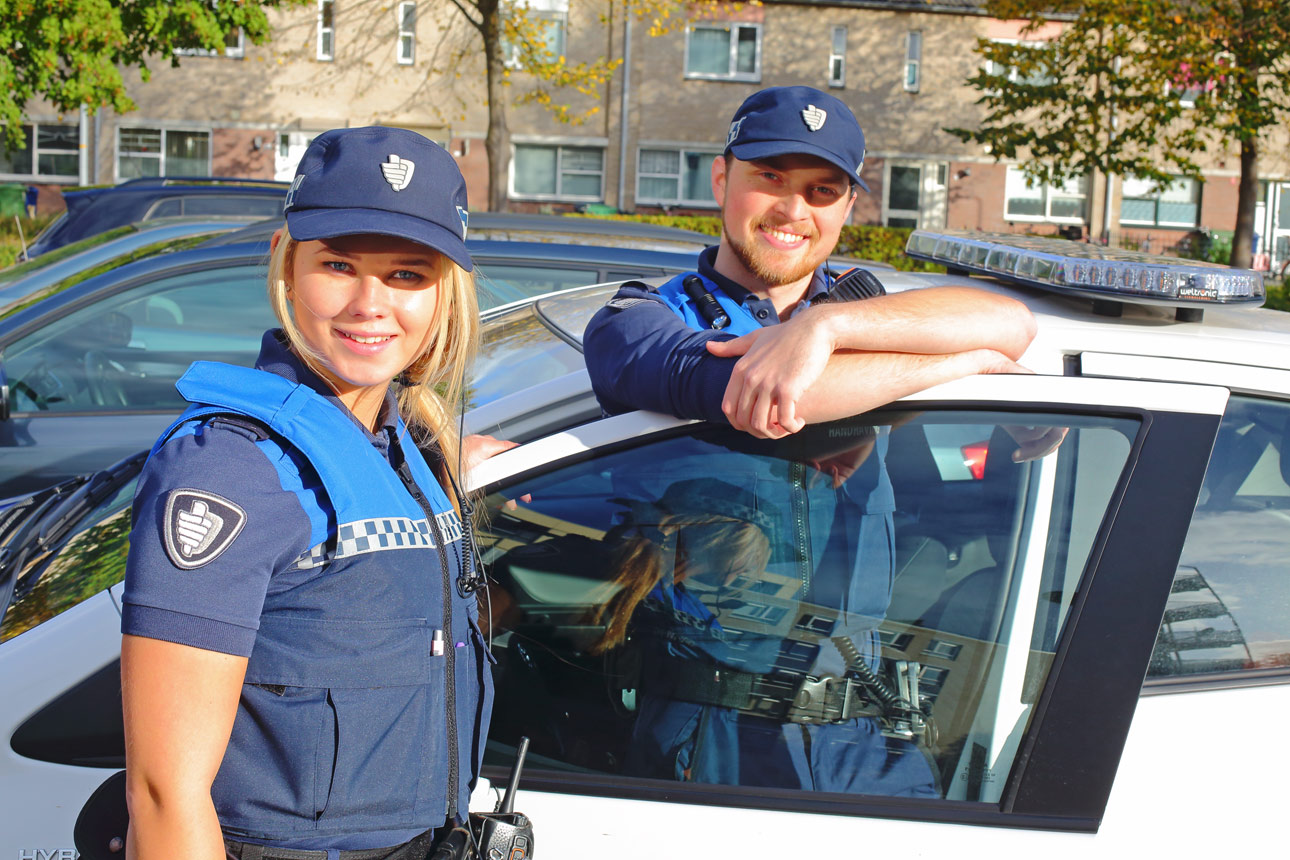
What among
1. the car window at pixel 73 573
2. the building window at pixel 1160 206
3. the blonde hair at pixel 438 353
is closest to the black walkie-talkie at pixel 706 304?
the blonde hair at pixel 438 353

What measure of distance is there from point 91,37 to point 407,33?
37.8ft

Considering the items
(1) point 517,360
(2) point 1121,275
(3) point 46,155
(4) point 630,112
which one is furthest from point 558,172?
(2) point 1121,275

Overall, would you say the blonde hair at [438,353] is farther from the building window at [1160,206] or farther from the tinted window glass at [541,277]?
the building window at [1160,206]

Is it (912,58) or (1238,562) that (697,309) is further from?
(912,58)

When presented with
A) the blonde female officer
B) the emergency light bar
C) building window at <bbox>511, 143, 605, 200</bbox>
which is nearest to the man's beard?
the emergency light bar

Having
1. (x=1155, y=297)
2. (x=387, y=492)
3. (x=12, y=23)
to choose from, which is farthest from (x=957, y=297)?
(x=12, y=23)

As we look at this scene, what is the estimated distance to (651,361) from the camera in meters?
1.80

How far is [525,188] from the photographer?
87.6 ft

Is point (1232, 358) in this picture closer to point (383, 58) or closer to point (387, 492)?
point (387, 492)

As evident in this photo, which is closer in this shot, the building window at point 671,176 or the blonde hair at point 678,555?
the blonde hair at point 678,555

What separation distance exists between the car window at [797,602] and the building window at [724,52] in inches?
1020

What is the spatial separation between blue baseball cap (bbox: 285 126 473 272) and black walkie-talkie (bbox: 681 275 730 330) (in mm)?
794

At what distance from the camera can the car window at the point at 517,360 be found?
243cm

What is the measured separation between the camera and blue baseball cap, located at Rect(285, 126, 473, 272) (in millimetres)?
1385
